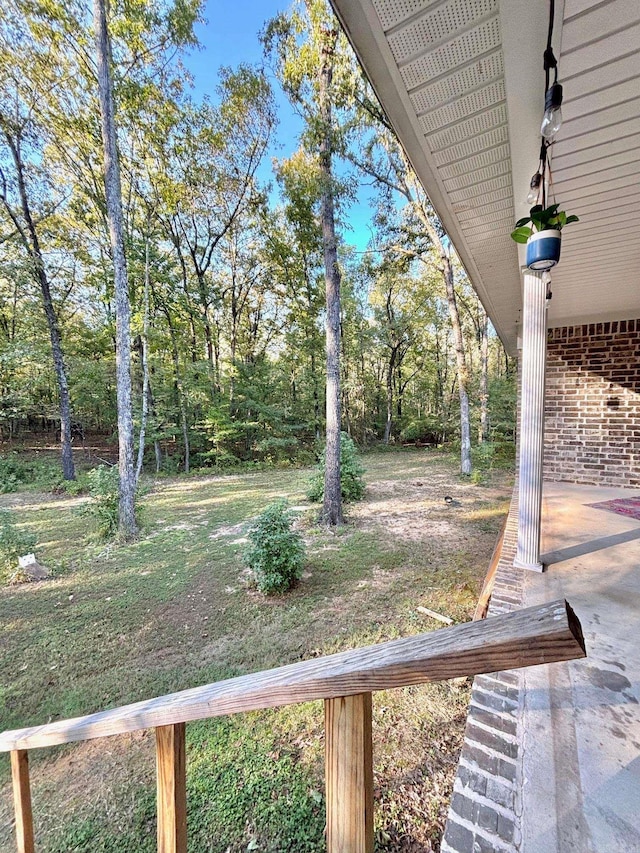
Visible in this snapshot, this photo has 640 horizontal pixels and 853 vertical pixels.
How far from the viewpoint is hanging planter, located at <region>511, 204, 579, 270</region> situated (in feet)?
5.75

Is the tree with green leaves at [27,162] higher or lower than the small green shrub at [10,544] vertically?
higher

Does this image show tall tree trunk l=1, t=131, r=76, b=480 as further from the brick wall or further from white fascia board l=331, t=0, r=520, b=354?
the brick wall

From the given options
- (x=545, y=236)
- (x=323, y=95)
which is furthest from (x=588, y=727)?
(x=323, y=95)

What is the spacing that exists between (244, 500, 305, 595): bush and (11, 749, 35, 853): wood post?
7.28 ft

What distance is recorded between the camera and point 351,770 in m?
0.56

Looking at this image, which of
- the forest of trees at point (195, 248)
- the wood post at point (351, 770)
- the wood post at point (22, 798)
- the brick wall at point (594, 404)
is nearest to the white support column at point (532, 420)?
the wood post at point (351, 770)

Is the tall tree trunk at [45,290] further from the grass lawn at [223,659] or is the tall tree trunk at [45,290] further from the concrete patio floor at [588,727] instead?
the concrete patio floor at [588,727]

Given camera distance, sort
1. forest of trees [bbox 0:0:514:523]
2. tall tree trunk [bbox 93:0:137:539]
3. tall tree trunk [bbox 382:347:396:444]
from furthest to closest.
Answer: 1. tall tree trunk [bbox 382:347:396:444]
2. forest of trees [bbox 0:0:514:523]
3. tall tree trunk [bbox 93:0:137:539]

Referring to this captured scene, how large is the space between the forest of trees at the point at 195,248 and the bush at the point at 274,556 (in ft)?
7.39

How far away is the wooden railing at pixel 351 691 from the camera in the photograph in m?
0.42

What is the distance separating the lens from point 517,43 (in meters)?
1.25

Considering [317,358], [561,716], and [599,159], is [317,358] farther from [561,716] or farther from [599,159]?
[561,716]

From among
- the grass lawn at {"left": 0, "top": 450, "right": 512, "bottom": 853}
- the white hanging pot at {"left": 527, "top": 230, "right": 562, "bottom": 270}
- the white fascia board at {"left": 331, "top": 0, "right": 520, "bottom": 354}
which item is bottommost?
the grass lawn at {"left": 0, "top": 450, "right": 512, "bottom": 853}

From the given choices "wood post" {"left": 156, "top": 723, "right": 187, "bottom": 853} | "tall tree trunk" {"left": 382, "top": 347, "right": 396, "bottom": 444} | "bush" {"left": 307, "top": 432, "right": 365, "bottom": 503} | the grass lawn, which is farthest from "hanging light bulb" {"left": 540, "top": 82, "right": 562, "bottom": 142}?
"tall tree trunk" {"left": 382, "top": 347, "right": 396, "bottom": 444}
